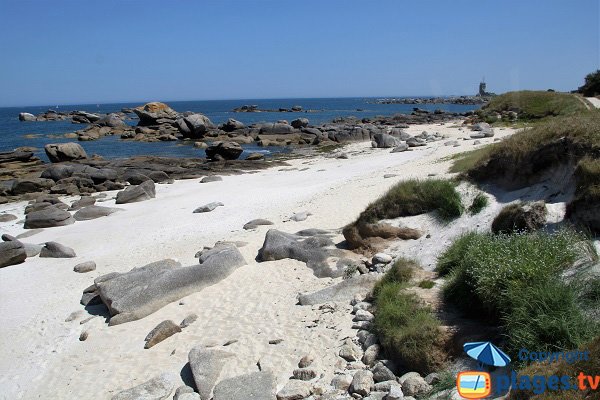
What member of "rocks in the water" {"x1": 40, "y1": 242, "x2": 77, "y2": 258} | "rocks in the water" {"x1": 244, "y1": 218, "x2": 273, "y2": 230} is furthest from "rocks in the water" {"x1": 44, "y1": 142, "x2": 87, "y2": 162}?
"rocks in the water" {"x1": 244, "y1": 218, "x2": 273, "y2": 230}

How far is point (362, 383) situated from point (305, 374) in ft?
3.48

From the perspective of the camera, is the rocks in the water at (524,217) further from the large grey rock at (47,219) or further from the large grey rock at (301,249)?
the large grey rock at (47,219)

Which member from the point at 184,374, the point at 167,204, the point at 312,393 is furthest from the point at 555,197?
the point at 167,204

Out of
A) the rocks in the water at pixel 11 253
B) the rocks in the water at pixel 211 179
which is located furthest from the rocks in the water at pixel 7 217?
the rocks in the water at pixel 211 179

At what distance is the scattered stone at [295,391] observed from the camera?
661 cm

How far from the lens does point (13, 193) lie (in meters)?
27.1

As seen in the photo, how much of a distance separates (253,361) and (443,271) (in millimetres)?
3821

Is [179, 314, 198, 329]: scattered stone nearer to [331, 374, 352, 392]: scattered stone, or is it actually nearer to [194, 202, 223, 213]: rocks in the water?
[331, 374, 352, 392]: scattered stone

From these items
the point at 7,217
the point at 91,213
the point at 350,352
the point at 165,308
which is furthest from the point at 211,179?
the point at 350,352

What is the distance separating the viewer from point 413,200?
41.9 ft

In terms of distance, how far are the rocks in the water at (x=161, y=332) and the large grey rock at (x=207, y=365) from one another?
131cm

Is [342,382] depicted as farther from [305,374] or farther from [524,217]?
[524,217]

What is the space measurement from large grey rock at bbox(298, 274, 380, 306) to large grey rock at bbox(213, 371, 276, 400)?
2.67 m

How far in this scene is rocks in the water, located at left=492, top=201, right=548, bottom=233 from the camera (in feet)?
28.9
